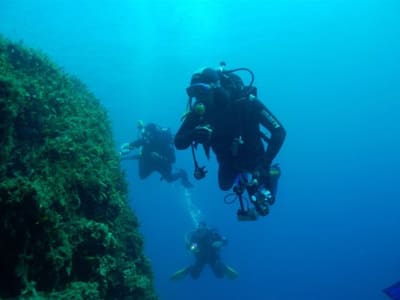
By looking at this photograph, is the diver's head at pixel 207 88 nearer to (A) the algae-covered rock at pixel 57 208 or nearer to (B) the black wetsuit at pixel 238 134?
(B) the black wetsuit at pixel 238 134

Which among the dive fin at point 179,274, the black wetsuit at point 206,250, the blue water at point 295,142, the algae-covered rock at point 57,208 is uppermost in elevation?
the blue water at point 295,142

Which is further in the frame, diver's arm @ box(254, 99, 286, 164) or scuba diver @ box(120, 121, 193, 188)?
scuba diver @ box(120, 121, 193, 188)

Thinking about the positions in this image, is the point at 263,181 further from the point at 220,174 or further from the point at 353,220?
the point at 353,220

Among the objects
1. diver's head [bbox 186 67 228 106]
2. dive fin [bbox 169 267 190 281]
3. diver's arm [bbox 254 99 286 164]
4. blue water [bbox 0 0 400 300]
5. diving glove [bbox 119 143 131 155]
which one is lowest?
diver's arm [bbox 254 99 286 164]

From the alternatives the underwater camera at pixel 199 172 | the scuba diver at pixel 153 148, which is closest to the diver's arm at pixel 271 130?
the underwater camera at pixel 199 172

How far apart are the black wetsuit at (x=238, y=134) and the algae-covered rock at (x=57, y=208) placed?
1.63 meters

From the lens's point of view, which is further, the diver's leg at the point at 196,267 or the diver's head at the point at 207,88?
the diver's leg at the point at 196,267

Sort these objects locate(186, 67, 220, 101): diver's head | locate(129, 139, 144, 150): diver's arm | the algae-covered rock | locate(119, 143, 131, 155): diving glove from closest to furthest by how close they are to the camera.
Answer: the algae-covered rock
locate(186, 67, 220, 101): diver's head
locate(119, 143, 131, 155): diving glove
locate(129, 139, 144, 150): diver's arm

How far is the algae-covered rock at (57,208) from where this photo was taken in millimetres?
3723

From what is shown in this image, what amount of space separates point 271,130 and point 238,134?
64 cm

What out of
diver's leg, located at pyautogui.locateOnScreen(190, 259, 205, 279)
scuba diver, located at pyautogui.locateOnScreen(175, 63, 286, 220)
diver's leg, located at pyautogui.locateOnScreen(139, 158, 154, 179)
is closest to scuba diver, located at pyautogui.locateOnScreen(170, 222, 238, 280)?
diver's leg, located at pyautogui.locateOnScreen(190, 259, 205, 279)

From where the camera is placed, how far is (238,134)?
6758 mm

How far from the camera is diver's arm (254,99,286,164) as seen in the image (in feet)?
22.7

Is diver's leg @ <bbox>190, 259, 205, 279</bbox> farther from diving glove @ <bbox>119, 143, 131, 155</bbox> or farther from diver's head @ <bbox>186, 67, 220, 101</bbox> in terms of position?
diver's head @ <bbox>186, 67, 220, 101</bbox>
